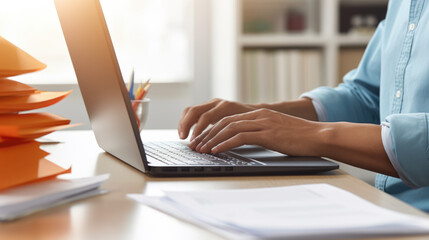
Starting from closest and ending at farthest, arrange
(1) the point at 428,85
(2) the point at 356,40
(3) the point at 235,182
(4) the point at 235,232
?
(4) the point at 235,232 < (3) the point at 235,182 < (1) the point at 428,85 < (2) the point at 356,40

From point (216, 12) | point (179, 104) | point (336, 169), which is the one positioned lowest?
point (179, 104)

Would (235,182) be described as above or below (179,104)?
above

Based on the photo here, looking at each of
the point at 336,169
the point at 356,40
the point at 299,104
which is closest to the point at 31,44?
the point at 356,40

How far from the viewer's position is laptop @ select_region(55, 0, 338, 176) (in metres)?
0.71

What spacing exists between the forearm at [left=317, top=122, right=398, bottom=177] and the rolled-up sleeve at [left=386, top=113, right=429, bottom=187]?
0.02 metres

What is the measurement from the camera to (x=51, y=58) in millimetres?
2822

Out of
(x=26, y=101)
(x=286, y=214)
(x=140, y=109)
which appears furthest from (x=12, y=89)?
(x=140, y=109)

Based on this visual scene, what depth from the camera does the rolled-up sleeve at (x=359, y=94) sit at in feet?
4.33

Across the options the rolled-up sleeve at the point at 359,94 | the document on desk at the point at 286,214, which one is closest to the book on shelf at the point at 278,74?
the rolled-up sleeve at the point at 359,94

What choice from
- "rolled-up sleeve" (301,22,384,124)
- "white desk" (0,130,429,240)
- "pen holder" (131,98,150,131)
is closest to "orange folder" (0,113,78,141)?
"white desk" (0,130,429,240)

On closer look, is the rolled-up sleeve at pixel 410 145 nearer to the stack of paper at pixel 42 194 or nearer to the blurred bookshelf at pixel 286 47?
the stack of paper at pixel 42 194

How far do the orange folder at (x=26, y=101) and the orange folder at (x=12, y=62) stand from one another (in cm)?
3

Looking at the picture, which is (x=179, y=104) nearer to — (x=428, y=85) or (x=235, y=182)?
(x=428, y=85)

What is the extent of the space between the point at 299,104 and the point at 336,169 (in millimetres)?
454
